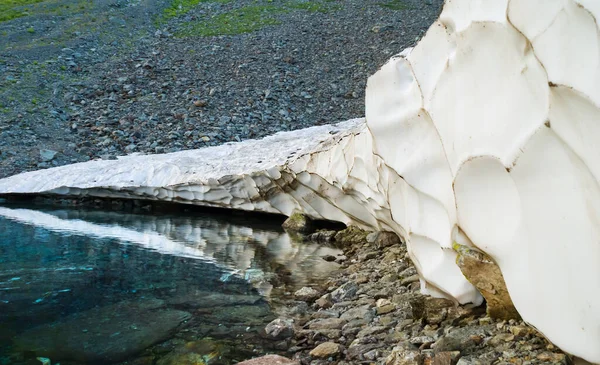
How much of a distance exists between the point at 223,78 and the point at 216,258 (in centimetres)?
1232

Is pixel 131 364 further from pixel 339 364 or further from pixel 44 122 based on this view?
pixel 44 122

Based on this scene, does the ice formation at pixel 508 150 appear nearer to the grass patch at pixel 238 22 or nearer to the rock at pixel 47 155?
the rock at pixel 47 155

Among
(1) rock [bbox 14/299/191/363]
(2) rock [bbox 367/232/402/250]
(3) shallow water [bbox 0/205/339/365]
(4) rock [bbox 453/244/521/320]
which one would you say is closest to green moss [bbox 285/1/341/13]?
(3) shallow water [bbox 0/205/339/365]

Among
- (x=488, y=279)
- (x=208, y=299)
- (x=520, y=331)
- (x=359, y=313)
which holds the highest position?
(x=488, y=279)

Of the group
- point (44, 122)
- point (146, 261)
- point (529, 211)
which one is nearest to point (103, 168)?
point (146, 261)

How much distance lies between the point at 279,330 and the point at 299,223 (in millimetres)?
4245

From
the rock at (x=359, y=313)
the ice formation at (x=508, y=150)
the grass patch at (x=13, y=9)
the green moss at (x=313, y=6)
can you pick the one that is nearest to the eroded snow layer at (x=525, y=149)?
the ice formation at (x=508, y=150)

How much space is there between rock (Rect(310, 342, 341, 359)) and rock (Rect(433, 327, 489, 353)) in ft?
2.00

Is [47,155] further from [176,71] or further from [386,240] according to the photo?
[386,240]

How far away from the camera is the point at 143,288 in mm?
5086

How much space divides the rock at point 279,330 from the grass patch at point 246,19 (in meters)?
19.0

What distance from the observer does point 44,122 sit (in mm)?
14875

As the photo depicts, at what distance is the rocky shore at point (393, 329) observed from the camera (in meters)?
2.88

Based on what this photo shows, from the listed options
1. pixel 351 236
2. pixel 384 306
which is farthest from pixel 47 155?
pixel 384 306
